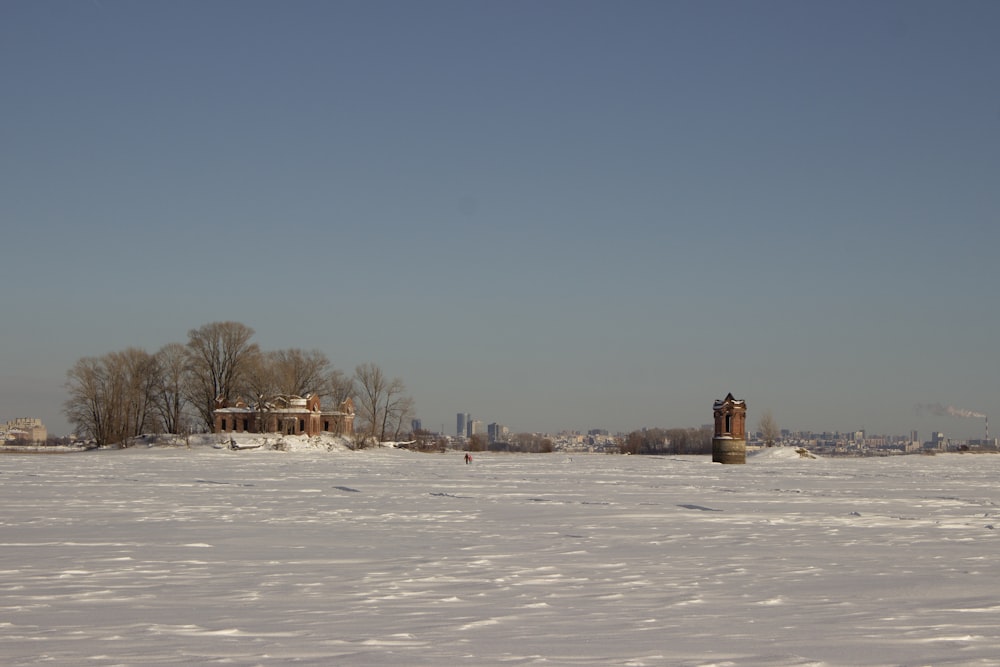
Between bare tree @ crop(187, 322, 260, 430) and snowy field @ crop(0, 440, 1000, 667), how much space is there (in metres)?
63.5

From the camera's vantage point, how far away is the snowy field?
7.47m

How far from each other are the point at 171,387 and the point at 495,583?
79.9 meters

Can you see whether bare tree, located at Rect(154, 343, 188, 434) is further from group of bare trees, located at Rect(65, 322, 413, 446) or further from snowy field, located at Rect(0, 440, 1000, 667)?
snowy field, located at Rect(0, 440, 1000, 667)

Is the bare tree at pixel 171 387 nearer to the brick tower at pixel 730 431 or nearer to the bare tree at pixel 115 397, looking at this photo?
the bare tree at pixel 115 397

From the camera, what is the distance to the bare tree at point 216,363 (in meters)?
84.9

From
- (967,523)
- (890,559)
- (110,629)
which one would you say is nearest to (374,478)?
(967,523)

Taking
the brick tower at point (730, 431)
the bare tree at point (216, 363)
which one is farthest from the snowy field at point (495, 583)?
the bare tree at point (216, 363)

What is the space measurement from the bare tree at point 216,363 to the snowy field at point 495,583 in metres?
63.5

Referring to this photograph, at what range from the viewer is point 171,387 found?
85.4m

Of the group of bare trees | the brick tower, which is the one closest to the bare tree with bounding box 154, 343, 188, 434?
the group of bare trees

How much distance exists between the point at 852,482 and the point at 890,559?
2291cm

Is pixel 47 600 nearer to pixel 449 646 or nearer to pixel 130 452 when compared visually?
pixel 449 646

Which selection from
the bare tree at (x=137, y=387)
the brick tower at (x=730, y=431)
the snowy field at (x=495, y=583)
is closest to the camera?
the snowy field at (x=495, y=583)

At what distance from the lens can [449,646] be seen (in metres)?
7.60
